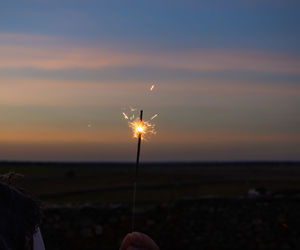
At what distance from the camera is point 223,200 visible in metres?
11.8

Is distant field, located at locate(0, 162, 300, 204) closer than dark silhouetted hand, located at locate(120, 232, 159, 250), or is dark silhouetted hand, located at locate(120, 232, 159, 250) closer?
dark silhouetted hand, located at locate(120, 232, 159, 250)

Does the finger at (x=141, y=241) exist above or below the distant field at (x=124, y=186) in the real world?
above

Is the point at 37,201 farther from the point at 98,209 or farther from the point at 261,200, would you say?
the point at 261,200

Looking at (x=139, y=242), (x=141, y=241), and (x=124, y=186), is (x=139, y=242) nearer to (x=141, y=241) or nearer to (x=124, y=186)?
(x=141, y=241)

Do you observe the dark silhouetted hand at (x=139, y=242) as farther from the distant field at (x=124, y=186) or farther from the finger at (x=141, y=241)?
the distant field at (x=124, y=186)

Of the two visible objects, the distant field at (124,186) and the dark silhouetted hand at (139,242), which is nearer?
the dark silhouetted hand at (139,242)

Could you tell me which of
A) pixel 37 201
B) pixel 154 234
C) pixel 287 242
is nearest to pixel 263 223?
pixel 287 242

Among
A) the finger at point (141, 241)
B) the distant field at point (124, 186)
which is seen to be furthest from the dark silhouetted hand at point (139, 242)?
the distant field at point (124, 186)

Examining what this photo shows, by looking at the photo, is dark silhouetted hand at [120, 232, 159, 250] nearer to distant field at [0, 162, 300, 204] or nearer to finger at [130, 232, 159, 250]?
finger at [130, 232, 159, 250]

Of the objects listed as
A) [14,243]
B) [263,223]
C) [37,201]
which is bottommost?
[263,223]

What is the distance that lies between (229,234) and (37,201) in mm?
9251

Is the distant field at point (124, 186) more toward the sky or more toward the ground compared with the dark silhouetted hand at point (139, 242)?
more toward the ground

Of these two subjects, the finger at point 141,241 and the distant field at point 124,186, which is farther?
the distant field at point 124,186

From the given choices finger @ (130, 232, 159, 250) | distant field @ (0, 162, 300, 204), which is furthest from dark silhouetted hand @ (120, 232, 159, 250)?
distant field @ (0, 162, 300, 204)
